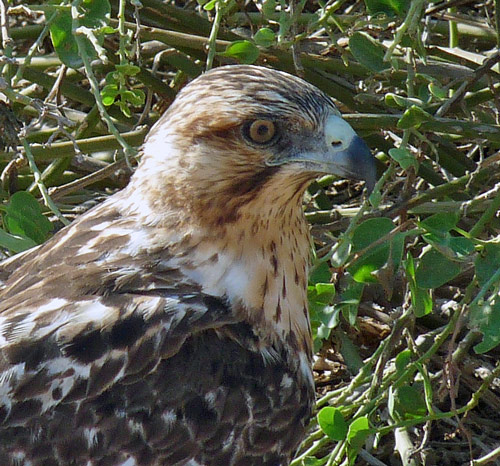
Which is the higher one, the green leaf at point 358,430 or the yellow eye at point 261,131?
the yellow eye at point 261,131

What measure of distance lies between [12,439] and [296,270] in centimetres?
83

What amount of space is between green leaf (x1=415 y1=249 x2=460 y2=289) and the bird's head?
0.44 m

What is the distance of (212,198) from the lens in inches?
112

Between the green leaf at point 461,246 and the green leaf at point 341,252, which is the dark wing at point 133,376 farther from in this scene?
the green leaf at point 461,246

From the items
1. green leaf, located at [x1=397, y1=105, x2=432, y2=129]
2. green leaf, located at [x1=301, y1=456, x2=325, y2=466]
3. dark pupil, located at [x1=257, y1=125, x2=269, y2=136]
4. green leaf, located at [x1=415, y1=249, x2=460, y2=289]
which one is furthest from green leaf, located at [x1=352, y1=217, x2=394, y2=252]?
green leaf, located at [x1=301, y1=456, x2=325, y2=466]

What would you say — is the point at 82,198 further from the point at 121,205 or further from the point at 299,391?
the point at 299,391

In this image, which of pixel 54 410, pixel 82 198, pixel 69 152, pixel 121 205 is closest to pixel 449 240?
pixel 121 205

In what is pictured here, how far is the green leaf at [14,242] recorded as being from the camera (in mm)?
3176

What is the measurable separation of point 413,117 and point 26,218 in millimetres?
1126

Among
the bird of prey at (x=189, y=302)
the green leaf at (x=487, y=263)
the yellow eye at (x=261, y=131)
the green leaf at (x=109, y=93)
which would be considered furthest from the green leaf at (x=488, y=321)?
the green leaf at (x=109, y=93)

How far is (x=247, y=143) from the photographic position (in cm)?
275

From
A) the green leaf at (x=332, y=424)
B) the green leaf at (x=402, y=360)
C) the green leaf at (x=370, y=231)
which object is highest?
the green leaf at (x=370, y=231)

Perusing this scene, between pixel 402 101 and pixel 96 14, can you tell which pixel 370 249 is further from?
pixel 96 14

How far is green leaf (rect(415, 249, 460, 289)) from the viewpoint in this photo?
306cm
